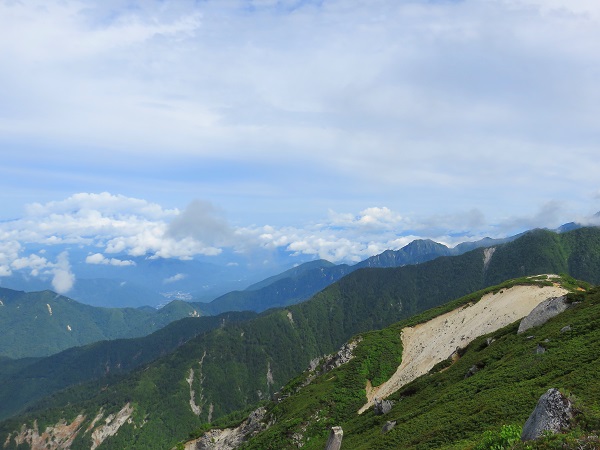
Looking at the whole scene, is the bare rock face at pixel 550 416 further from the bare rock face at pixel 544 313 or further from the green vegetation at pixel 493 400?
the bare rock face at pixel 544 313

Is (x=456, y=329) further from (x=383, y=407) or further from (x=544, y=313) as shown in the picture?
(x=383, y=407)

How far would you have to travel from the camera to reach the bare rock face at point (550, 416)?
21.7m

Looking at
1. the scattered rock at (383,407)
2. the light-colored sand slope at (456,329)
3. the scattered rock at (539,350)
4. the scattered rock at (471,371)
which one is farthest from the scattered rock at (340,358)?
the scattered rock at (539,350)

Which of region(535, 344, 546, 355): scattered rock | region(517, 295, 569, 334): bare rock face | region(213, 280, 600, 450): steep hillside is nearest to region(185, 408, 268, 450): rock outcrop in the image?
region(213, 280, 600, 450): steep hillside

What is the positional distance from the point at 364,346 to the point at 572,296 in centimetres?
6240

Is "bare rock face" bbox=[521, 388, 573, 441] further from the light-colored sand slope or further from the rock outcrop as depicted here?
the rock outcrop

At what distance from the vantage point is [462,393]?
4866 cm

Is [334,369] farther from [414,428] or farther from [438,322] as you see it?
[414,428]

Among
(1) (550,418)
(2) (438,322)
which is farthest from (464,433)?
(2) (438,322)

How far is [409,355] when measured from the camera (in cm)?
11575

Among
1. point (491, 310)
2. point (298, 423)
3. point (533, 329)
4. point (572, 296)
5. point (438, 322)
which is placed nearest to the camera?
point (533, 329)

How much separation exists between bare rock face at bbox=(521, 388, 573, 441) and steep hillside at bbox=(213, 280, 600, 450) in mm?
590

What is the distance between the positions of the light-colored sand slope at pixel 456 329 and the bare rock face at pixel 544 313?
31230mm

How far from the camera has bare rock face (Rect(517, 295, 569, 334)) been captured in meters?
67.9
